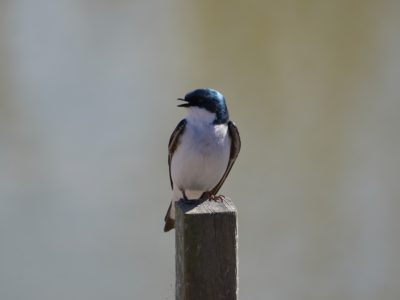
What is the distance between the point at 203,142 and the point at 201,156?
0.16 feet

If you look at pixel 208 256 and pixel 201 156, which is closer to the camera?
pixel 208 256

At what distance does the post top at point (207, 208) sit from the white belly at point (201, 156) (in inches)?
41.0

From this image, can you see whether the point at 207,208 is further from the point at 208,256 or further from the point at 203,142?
the point at 203,142

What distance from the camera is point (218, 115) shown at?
3.43 metres

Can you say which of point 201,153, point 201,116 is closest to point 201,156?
point 201,153

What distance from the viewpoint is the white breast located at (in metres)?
3.38

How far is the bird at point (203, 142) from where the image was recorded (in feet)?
11.1

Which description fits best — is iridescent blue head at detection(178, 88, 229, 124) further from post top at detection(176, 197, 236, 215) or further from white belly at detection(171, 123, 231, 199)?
post top at detection(176, 197, 236, 215)

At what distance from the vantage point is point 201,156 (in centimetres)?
337

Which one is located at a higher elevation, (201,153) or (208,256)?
(201,153)

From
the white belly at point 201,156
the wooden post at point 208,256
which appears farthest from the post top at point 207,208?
the white belly at point 201,156

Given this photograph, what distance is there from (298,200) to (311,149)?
1.06 ft

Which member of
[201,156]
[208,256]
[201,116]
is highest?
[201,116]

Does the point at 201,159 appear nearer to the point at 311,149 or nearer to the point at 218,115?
the point at 218,115
